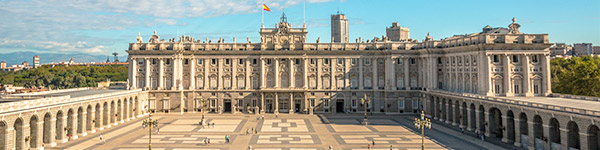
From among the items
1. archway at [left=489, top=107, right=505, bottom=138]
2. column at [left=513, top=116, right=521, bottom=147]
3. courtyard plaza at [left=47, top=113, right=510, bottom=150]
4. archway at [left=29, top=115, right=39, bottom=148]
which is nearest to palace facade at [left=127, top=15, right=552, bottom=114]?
courtyard plaza at [left=47, top=113, right=510, bottom=150]

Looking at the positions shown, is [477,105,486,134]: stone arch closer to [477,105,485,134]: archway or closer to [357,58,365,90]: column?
[477,105,485,134]: archway

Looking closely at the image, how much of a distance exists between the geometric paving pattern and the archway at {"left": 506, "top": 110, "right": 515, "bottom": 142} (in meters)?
22.7

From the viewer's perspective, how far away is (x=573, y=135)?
36.3 m

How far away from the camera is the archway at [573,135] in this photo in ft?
118

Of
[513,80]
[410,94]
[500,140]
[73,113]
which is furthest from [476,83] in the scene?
[73,113]

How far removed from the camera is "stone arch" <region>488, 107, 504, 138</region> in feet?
162

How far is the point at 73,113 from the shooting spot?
4794 centimetres

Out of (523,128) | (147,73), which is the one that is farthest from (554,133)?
(147,73)

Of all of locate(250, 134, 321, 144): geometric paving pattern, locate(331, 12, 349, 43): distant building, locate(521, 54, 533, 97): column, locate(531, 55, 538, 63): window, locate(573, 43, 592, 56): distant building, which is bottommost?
locate(250, 134, 321, 144): geometric paving pattern

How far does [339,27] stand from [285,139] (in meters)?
111

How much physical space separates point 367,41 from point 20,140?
59352 millimetres

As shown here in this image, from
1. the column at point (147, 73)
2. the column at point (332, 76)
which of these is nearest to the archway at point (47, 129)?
the column at point (147, 73)

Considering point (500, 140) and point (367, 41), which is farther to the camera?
point (367, 41)

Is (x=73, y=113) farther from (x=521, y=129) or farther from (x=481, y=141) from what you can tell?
(x=521, y=129)
